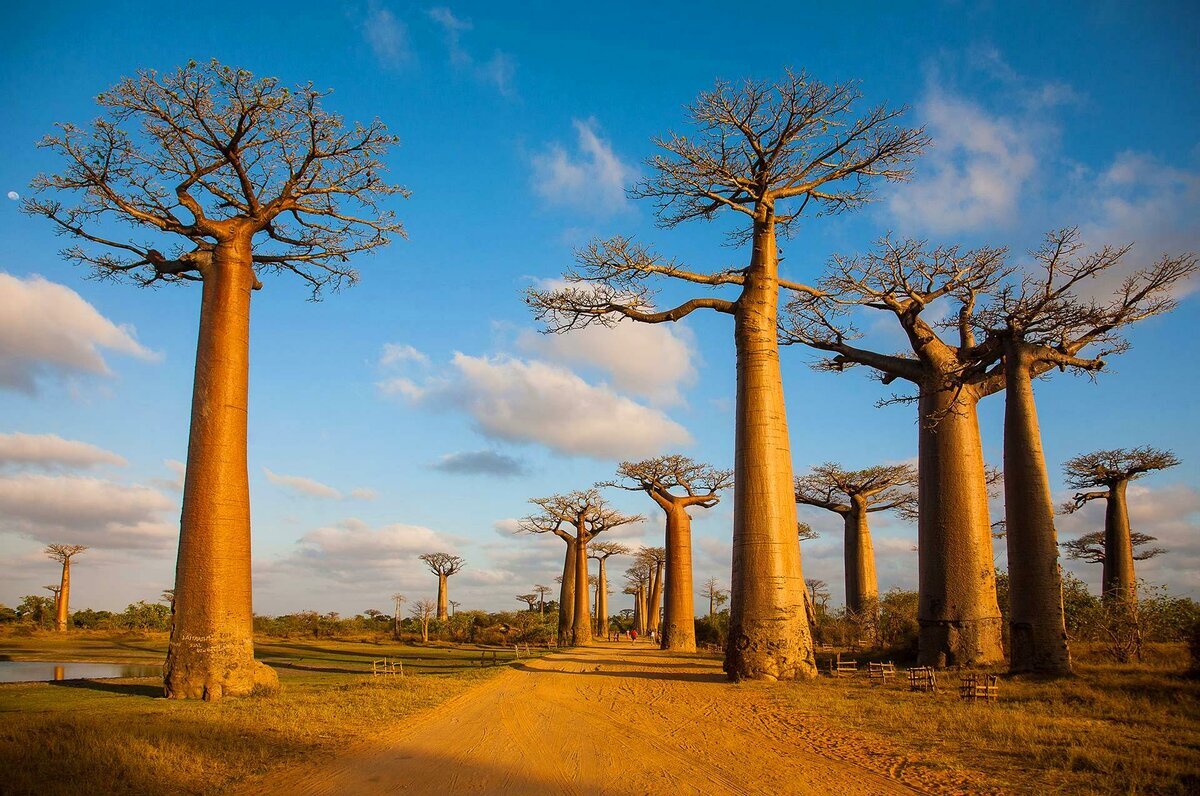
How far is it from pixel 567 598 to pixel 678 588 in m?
8.71

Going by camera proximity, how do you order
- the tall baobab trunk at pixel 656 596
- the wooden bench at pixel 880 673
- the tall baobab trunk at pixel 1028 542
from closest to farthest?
the tall baobab trunk at pixel 1028 542, the wooden bench at pixel 880 673, the tall baobab trunk at pixel 656 596

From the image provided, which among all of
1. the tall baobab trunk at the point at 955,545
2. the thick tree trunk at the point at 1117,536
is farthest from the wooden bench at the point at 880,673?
the thick tree trunk at the point at 1117,536

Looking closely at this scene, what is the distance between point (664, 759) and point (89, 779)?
4338mm

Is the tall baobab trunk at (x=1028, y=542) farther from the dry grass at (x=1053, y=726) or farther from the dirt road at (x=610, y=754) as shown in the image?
the dirt road at (x=610, y=754)

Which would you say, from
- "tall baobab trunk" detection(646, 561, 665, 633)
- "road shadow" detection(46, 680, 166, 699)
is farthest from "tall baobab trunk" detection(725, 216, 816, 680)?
"tall baobab trunk" detection(646, 561, 665, 633)

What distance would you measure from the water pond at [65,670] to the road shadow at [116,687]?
2.74m

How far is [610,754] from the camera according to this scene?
6.50 m

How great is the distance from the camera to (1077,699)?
8.71 m

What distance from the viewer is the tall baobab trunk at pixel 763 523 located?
11930 millimetres

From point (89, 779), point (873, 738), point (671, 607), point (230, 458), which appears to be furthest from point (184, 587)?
point (671, 607)

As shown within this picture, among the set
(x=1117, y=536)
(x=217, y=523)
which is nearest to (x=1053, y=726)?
(x=217, y=523)

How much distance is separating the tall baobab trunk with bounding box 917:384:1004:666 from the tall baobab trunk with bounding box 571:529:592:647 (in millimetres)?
21345

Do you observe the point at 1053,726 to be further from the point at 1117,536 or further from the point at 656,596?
the point at 656,596

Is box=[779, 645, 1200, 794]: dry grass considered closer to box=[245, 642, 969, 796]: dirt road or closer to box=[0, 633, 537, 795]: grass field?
box=[245, 642, 969, 796]: dirt road
